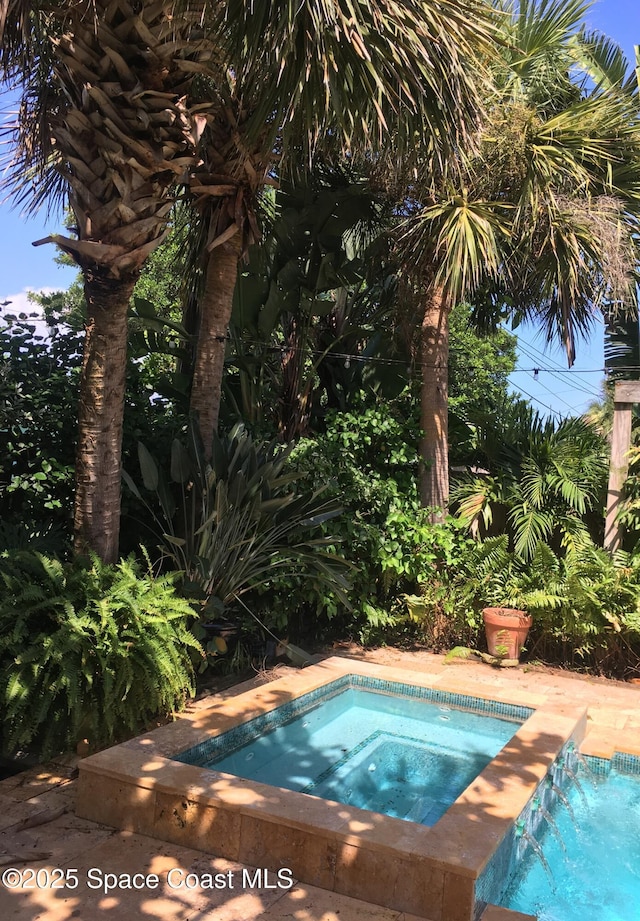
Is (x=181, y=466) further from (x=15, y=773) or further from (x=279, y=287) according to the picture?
(x=279, y=287)

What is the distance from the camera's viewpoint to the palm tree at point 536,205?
755 centimetres

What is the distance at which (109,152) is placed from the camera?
188 inches

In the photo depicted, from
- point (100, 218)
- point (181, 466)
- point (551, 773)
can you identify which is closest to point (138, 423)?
point (181, 466)

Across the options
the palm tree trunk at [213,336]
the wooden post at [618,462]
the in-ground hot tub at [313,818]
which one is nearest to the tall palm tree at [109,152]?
the palm tree trunk at [213,336]

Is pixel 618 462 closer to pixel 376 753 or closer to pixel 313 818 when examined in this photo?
pixel 376 753

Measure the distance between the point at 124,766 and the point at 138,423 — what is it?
12.4 feet

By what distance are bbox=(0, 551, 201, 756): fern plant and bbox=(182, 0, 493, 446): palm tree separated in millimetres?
2221

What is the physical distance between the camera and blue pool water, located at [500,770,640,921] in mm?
3682

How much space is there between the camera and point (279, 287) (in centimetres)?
898

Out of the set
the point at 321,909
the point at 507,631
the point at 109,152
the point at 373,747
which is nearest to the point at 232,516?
the point at 373,747

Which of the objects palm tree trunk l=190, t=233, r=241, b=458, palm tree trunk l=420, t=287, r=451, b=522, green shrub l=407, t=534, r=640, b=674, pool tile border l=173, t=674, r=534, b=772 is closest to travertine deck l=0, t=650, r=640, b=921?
pool tile border l=173, t=674, r=534, b=772

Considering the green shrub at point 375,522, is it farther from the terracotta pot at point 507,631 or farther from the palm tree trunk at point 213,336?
the palm tree trunk at point 213,336

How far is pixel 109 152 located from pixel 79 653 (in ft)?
10.6

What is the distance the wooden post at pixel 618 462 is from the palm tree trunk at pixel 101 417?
A: 206 inches
